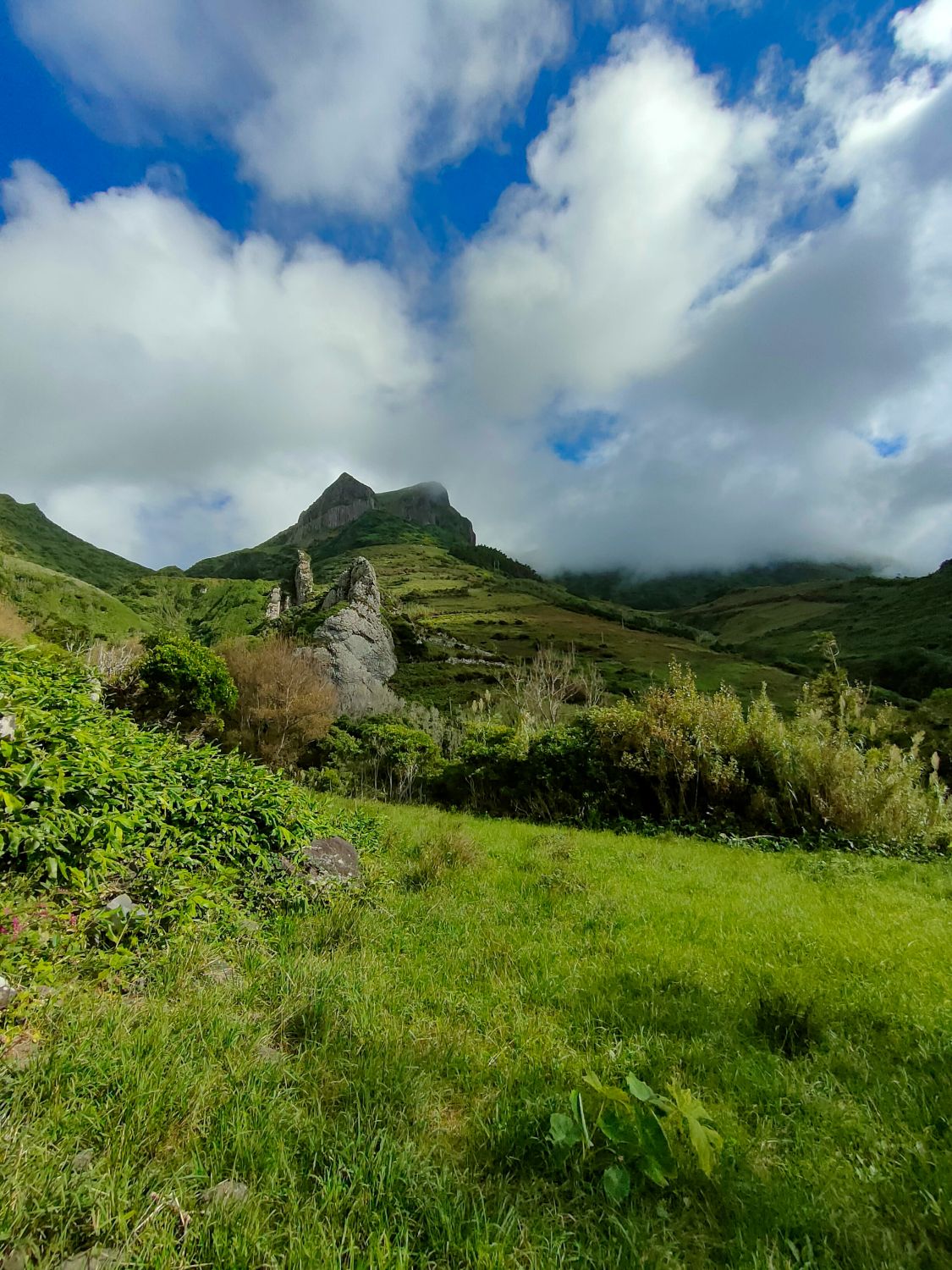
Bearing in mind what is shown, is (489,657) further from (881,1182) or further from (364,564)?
(881,1182)

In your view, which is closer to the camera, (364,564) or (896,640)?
(364,564)

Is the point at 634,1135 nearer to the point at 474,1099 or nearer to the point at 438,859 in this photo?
the point at 474,1099

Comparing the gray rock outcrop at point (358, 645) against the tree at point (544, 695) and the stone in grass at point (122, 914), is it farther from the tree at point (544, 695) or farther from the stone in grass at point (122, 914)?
the stone in grass at point (122, 914)

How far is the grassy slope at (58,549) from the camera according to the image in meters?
150

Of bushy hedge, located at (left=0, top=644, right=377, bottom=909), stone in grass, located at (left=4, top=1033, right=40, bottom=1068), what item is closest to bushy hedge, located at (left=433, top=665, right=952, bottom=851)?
bushy hedge, located at (left=0, top=644, right=377, bottom=909)

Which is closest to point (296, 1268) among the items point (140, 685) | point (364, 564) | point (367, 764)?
point (367, 764)

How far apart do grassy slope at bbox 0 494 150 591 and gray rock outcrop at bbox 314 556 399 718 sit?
119 m

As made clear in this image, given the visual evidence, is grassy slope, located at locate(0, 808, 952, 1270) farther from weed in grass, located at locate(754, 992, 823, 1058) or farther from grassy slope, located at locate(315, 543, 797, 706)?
grassy slope, located at locate(315, 543, 797, 706)

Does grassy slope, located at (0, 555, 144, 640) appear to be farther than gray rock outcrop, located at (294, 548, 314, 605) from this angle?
No

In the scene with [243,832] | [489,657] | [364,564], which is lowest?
[243,832]

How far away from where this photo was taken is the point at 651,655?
8138 centimetres

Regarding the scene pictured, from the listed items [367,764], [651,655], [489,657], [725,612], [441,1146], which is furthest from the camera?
[725,612]

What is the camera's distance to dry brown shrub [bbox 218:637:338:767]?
22.5 meters

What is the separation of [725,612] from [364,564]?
15876 centimetres
